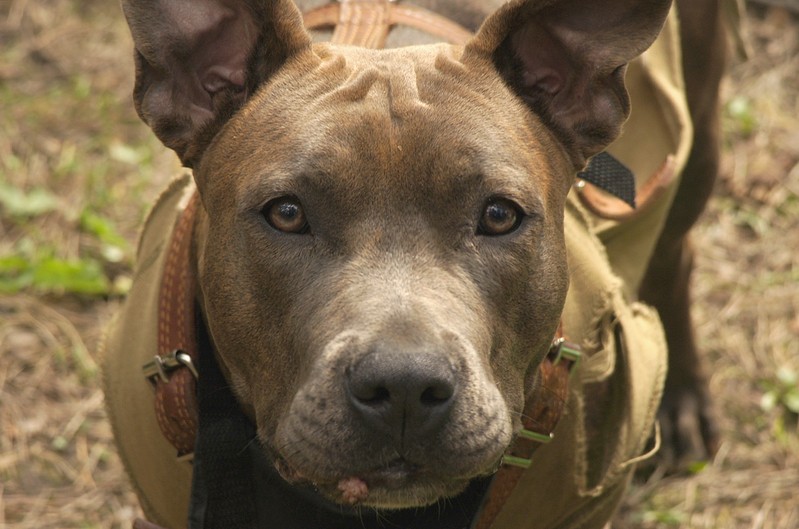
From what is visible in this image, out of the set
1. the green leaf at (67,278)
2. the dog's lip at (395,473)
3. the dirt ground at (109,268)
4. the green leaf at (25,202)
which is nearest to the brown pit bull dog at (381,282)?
the dog's lip at (395,473)

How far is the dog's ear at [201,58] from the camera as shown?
11.7 ft

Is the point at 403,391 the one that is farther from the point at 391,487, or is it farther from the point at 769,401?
the point at 769,401

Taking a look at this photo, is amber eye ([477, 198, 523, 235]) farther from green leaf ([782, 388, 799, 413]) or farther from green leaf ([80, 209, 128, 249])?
green leaf ([80, 209, 128, 249])

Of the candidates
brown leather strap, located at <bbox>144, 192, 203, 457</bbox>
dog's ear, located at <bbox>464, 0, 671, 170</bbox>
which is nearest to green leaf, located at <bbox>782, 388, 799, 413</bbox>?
dog's ear, located at <bbox>464, 0, 671, 170</bbox>

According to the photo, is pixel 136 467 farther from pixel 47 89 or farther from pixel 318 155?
pixel 47 89

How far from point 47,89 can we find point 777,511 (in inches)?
189

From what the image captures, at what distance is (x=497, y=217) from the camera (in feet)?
11.0

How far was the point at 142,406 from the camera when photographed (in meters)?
3.89

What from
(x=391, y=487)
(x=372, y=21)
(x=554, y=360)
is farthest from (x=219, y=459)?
(x=372, y=21)

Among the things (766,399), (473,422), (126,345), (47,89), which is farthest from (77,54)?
(473,422)

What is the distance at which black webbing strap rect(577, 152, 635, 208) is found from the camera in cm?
410

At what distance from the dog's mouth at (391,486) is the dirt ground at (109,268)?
93.1 inches

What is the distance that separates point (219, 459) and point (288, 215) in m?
0.80

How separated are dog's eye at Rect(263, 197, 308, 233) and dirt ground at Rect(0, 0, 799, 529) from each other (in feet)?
7.90
